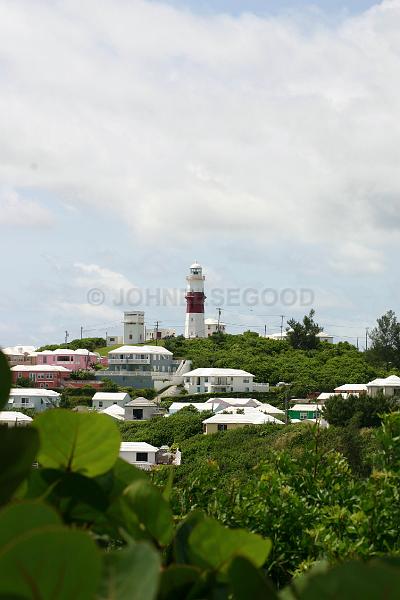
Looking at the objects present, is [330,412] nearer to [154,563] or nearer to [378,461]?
[378,461]

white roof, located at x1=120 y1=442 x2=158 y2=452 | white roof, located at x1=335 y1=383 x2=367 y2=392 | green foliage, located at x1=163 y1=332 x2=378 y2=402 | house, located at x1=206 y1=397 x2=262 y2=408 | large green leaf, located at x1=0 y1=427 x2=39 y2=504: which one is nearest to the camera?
large green leaf, located at x1=0 y1=427 x2=39 y2=504

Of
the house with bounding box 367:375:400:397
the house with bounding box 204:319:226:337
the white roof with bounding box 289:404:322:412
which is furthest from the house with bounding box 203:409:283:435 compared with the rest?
the house with bounding box 204:319:226:337

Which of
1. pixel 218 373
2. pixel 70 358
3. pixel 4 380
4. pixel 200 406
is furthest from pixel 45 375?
pixel 4 380

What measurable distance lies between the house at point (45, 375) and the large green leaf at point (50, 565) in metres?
57.6

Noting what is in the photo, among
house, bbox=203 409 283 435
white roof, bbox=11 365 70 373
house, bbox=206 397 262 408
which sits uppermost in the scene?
white roof, bbox=11 365 70 373

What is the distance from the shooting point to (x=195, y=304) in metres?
75.0

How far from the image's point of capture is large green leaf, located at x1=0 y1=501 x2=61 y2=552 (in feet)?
1.84

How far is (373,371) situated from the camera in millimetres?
56969

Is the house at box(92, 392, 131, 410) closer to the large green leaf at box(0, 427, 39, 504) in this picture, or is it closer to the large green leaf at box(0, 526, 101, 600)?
the large green leaf at box(0, 427, 39, 504)

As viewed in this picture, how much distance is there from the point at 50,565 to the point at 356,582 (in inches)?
→ 7.6

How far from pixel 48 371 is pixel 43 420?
5903 cm

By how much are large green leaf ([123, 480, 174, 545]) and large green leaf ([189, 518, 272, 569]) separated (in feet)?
0.30

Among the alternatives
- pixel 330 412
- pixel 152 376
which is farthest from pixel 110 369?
pixel 330 412

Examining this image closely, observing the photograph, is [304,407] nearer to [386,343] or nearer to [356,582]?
[386,343]
